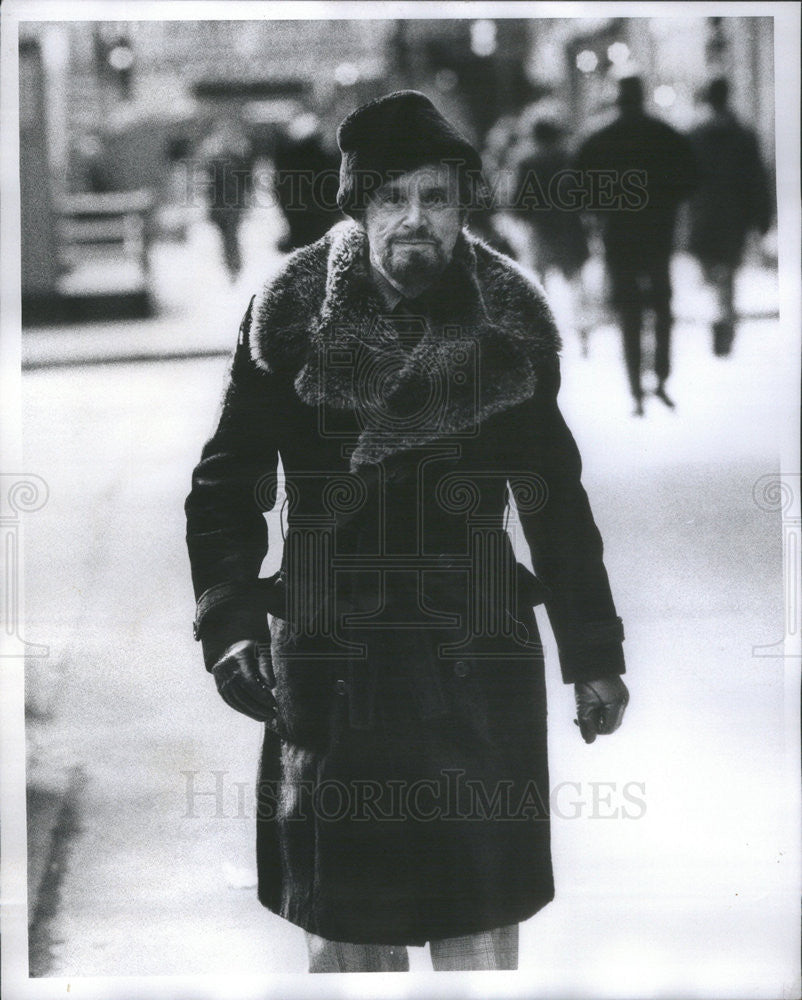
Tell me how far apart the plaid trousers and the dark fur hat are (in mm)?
2030

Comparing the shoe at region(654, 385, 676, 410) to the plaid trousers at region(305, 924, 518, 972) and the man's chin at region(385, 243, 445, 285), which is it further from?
the plaid trousers at region(305, 924, 518, 972)

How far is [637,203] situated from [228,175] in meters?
1.13

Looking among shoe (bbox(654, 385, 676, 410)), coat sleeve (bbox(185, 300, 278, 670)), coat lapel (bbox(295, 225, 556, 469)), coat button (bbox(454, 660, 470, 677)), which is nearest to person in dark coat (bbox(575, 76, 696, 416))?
shoe (bbox(654, 385, 676, 410))

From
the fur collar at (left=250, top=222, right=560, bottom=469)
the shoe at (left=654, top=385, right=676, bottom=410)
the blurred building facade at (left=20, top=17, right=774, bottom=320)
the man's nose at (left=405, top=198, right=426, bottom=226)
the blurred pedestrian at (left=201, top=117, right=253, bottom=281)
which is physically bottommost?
the shoe at (left=654, top=385, right=676, bottom=410)

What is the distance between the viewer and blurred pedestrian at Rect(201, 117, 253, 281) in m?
3.64

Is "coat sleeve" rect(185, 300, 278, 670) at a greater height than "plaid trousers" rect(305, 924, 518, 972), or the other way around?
"coat sleeve" rect(185, 300, 278, 670)

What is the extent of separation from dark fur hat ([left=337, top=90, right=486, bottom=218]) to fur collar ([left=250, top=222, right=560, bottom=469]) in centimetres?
14

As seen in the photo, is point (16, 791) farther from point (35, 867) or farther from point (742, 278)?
point (742, 278)

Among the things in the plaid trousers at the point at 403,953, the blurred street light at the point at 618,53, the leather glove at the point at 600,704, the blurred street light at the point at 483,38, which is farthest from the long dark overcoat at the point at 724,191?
the plaid trousers at the point at 403,953

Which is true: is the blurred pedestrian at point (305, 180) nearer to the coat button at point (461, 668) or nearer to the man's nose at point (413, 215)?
the man's nose at point (413, 215)

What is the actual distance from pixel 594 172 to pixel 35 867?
247 centimetres

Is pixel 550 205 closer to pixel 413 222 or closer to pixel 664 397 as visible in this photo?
pixel 413 222

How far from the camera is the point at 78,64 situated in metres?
3.66

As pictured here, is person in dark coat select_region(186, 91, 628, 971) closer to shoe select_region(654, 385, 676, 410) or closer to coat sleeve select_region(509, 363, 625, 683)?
coat sleeve select_region(509, 363, 625, 683)
